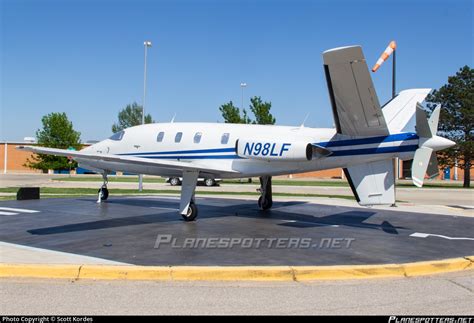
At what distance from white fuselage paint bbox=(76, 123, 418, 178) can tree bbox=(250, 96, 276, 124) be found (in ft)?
112

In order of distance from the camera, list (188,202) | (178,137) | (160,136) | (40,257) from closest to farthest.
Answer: (40,257) → (188,202) → (178,137) → (160,136)

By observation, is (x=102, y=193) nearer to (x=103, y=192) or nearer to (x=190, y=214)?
(x=103, y=192)

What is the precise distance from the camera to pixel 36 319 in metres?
5.36

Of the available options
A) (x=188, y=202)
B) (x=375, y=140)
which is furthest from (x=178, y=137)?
(x=375, y=140)

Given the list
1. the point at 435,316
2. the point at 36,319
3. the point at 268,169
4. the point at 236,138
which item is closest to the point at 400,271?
the point at 435,316

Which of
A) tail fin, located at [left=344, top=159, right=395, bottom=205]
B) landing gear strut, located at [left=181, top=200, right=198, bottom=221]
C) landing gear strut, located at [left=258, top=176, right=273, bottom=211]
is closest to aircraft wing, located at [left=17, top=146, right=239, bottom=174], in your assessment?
landing gear strut, located at [left=181, top=200, right=198, bottom=221]

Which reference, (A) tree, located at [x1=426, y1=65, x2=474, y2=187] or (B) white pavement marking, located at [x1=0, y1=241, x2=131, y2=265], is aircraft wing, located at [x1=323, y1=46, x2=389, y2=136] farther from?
(A) tree, located at [x1=426, y1=65, x2=474, y2=187]

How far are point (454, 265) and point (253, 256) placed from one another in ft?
12.1

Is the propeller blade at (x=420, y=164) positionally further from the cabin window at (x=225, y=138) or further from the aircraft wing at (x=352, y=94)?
the cabin window at (x=225, y=138)

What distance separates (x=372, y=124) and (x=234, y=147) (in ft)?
15.2

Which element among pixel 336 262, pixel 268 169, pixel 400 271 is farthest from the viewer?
pixel 268 169

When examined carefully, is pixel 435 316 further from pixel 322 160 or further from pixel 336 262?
pixel 322 160

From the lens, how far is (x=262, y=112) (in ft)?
169

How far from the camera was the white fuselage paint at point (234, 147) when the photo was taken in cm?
1248
